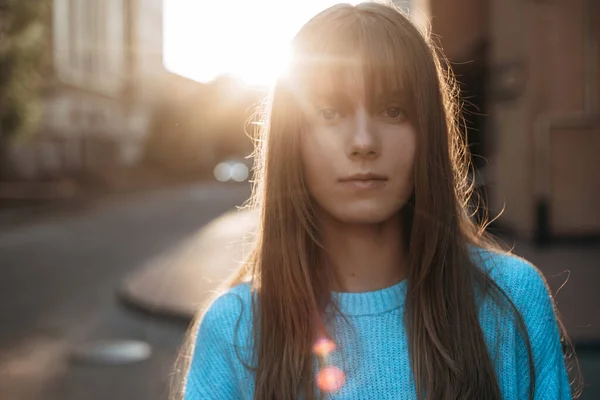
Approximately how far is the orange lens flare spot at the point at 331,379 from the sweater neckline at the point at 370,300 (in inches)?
5.1

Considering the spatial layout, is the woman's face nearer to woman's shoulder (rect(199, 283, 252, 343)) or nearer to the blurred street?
woman's shoulder (rect(199, 283, 252, 343))

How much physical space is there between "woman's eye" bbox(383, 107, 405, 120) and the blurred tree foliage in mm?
27609

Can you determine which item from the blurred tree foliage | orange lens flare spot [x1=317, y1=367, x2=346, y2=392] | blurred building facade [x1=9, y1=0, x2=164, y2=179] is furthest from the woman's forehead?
blurred building facade [x1=9, y1=0, x2=164, y2=179]

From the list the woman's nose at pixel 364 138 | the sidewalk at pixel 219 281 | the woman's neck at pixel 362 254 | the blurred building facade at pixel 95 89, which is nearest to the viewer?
the woman's nose at pixel 364 138

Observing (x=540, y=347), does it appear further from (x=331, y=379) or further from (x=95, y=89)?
(x=95, y=89)

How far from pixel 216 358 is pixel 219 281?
973 cm

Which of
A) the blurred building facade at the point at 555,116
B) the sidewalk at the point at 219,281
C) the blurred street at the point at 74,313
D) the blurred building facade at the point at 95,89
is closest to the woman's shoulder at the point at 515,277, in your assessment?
the sidewalk at the point at 219,281

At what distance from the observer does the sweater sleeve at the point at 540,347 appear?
193 centimetres

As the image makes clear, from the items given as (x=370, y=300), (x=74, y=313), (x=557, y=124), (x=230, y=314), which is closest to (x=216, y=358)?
(x=230, y=314)

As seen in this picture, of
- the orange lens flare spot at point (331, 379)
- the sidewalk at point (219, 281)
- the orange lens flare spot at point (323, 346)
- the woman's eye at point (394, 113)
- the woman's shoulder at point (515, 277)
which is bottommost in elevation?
the sidewalk at point (219, 281)

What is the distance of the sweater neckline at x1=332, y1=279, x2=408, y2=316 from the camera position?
78.1 inches

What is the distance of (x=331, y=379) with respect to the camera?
1.92 meters

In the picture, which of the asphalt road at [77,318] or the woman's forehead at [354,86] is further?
the asphalt road at [77,318]

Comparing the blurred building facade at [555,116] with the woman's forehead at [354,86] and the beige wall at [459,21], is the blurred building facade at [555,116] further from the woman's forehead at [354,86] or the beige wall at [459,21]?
the woman's forehead at [354,86]
